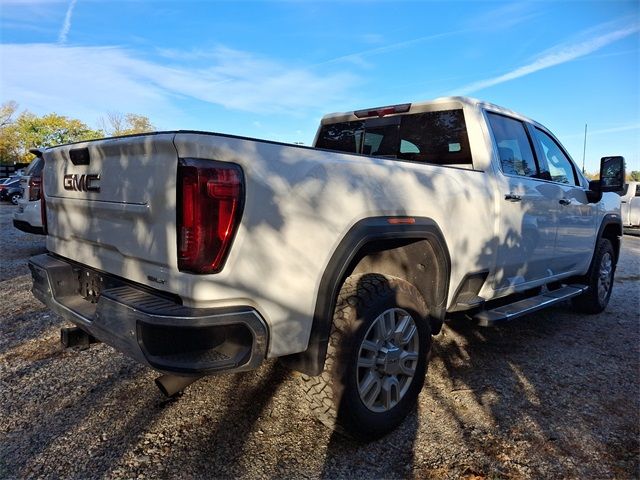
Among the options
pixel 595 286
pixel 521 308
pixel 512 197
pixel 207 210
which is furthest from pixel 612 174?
pixel 207 210

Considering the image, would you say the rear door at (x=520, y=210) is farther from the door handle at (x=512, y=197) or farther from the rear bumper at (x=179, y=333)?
the rear bumper at (x=179, y=333)

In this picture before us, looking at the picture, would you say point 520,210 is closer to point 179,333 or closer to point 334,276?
point 334,276

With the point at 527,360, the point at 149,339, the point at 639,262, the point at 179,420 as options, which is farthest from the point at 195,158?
the point at 639,262

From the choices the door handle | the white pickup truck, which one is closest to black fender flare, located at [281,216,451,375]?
the white pickup truck

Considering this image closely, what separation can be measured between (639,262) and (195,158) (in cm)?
1058

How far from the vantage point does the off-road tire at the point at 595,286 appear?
17.2 feet

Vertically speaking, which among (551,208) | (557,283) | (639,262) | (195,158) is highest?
(195,158)

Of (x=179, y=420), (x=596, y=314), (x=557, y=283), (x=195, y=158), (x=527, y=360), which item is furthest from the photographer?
(x=596, y=314)

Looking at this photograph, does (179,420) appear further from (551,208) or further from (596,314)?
(596,314)

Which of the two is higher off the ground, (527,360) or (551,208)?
(551,208)

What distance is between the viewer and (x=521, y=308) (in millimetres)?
3668

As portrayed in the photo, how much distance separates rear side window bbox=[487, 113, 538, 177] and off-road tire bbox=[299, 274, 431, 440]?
1.85m

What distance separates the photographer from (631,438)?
269 cm

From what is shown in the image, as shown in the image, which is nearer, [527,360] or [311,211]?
[311,211]
